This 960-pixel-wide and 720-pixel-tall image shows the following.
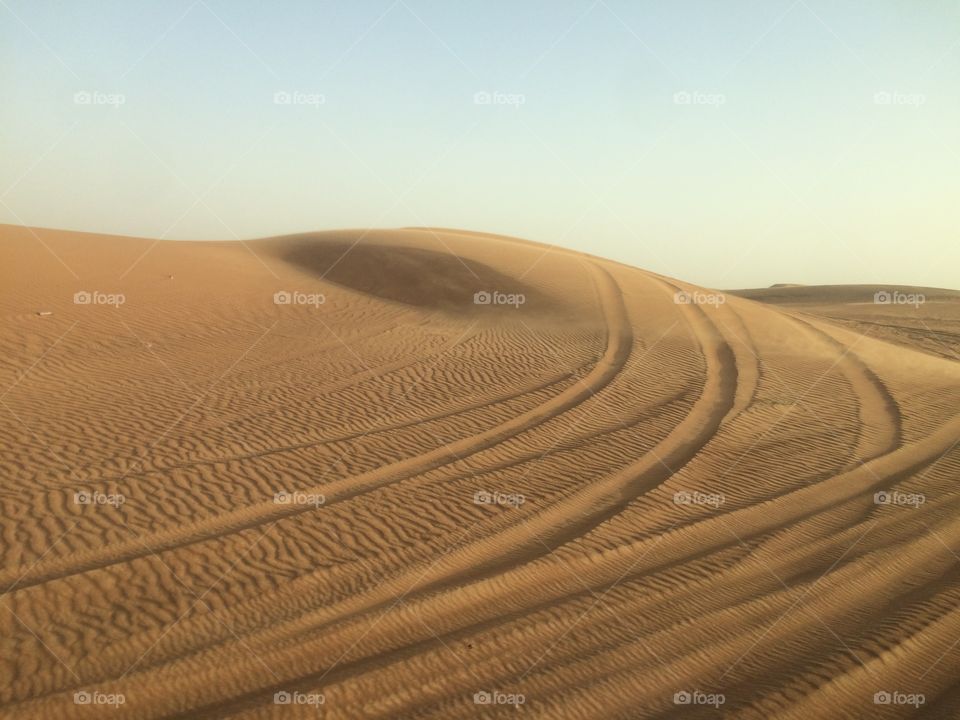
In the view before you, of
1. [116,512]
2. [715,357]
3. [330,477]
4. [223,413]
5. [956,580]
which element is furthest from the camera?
[715,357]

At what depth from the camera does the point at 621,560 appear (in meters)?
7.20

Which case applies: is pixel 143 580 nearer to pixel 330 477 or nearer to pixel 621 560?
pixel 330 477

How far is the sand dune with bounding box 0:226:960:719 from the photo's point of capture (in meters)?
5.43

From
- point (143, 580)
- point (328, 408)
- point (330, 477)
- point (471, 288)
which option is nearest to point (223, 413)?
point (328, 408)

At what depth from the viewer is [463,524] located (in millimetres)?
7715

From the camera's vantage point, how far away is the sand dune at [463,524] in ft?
17.8

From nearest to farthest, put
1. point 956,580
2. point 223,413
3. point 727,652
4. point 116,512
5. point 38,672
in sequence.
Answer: point 38,672, point 727,652, point 956,580, point 116,512, point 223,413

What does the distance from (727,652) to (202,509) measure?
5824mm

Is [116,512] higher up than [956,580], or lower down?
higher up

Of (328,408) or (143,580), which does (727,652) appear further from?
(328,408)

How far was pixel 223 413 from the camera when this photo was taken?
10852 mm

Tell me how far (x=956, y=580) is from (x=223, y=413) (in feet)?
33.3

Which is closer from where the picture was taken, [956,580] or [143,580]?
[143,580]

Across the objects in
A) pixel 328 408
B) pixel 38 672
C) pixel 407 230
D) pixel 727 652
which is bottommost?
pixel 727 652
